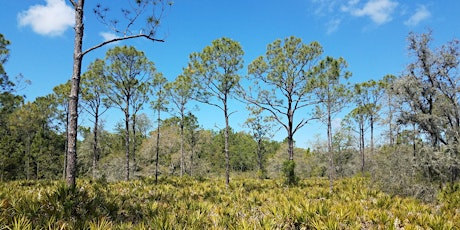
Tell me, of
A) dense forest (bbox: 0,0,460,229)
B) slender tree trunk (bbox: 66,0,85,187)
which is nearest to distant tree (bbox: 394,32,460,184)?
dense forest (bbox: 0,0,460,229)

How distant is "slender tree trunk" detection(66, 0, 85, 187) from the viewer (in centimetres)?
764

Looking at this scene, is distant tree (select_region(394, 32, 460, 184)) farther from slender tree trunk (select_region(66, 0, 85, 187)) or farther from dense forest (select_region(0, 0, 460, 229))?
slender tree trunk (select_region(66, 0, 85, 187))

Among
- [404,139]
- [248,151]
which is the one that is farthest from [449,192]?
[248,151]

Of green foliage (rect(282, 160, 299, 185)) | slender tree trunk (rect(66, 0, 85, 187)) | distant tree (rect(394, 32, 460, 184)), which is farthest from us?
green foliage (rect(282, 160, 299, 185))

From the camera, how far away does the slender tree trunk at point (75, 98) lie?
7641 millimetres

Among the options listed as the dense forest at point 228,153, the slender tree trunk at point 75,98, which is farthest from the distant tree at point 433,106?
the slender tree trunk at point 75,98

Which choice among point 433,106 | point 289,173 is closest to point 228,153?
point 289,173

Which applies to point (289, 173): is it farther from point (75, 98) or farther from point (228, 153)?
point (75, 98)

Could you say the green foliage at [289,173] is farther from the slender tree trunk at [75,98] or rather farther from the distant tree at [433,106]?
the slender tree trunk at [75,98]

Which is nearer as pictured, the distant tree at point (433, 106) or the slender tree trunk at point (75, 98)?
the slender tree trunk at point (75, 98)

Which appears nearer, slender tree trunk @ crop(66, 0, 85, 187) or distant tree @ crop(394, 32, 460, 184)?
slender tree trunk @ crop(66, 0, 85, 187)

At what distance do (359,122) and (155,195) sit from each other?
33.8m

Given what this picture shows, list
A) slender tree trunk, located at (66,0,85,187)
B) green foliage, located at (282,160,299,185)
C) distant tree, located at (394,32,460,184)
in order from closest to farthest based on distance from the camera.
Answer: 1. slender tree trunk, located at (66,0,85,187)
2. distant tree, located at (394,32,460,184)
3. green foliage, located at (282,160,299,185)

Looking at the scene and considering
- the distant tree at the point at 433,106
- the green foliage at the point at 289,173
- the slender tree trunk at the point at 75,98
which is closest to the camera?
the slender tree trunk at the point at 75,98
